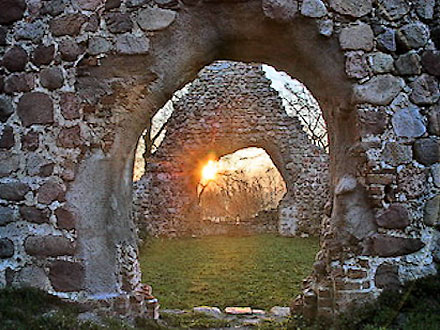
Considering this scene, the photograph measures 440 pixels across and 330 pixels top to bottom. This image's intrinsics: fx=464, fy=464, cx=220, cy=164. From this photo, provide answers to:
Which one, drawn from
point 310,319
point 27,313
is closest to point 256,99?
point 310,319

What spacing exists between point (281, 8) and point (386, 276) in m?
2.13

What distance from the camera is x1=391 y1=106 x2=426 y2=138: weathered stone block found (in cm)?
346

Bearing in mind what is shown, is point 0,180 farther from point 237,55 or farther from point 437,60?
point 437,60

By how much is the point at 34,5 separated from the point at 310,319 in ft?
11.1

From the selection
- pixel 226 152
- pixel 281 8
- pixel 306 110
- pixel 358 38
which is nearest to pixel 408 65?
pixel 358 38

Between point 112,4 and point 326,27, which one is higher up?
point 112,4

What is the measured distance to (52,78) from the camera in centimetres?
360

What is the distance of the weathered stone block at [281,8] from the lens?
349 cm

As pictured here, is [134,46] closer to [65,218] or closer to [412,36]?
[65,218]

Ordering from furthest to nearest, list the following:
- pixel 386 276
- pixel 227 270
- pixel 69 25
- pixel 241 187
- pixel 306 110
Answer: pixel 306 110 < pixel 241 187 < pixel 227 270 < pixel 69 25 < pixel 386 276

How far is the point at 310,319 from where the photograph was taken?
12.6 feet

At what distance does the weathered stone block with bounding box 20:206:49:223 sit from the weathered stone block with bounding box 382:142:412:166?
257 cm

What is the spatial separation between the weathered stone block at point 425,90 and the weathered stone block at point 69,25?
8.45ft

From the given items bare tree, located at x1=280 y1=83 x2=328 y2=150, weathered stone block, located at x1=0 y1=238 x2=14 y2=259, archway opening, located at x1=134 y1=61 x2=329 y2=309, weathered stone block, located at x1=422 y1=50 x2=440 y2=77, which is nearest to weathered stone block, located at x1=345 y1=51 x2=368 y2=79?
weathered stone block, located at x1=422 y1=50 x2=440 y2=77
